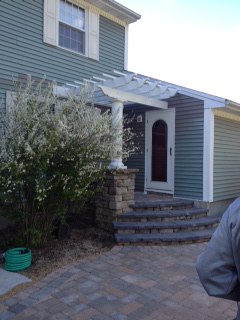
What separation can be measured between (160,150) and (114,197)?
2.47m

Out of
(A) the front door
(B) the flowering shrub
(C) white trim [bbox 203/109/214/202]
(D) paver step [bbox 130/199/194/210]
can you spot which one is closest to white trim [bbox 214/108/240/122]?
(C) white trim [bbox 203/109/214/202]

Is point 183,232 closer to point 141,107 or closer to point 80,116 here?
point 80,116

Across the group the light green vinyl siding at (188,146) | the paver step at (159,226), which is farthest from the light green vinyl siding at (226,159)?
the paver step at (159,226)

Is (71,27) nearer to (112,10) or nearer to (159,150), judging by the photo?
(112,10)

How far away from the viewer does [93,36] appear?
25.2ft

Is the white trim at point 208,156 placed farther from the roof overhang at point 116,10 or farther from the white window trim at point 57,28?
the roof overhang at point 116,10

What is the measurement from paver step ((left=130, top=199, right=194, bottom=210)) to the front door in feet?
2.69

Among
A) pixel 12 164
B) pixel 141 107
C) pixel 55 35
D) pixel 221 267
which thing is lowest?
pixel 221 267

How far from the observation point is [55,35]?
693 cm

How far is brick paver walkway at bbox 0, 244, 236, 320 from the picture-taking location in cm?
291

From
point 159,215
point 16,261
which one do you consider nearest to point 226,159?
point 159,215

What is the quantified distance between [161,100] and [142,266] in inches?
167

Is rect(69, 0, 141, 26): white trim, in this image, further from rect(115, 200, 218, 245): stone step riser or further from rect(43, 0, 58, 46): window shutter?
rect(115, 200, 218, 245): stone step riser

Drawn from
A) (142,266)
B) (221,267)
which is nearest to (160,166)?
(142,266)
